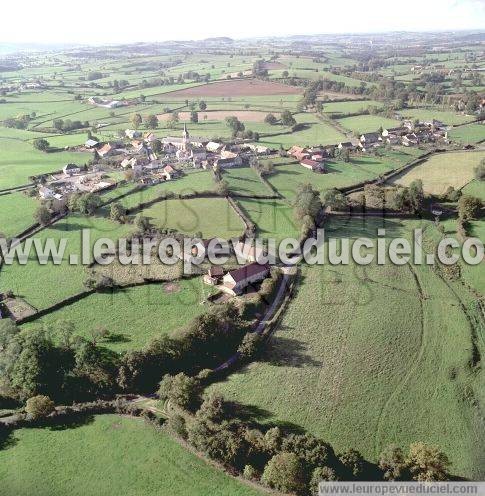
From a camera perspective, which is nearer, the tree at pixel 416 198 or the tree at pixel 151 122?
the tree at pixel 416 198

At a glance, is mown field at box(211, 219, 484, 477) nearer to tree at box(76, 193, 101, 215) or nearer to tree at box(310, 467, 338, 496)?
tree at box(310, 467, 338, 496)

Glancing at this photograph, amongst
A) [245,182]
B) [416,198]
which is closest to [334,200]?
[416,198]

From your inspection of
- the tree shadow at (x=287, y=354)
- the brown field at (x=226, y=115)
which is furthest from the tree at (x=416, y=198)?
the brown field at (x=226, y=115)

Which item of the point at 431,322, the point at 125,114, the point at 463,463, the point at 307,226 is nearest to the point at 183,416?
the point at 463,463

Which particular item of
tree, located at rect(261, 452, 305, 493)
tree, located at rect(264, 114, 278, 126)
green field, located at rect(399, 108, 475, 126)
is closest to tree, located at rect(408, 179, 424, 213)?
tree, located at rect(261, 452, 305, 493)

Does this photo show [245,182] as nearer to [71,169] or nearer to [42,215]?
[42,215]

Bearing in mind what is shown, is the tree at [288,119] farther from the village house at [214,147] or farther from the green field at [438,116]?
the green field at [438,116]
